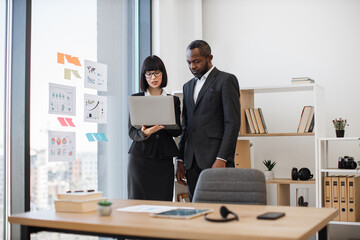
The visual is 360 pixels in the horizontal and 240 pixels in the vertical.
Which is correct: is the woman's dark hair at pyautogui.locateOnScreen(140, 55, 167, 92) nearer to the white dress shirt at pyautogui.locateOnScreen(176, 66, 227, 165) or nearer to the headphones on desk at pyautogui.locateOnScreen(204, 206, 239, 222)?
the white dress shirt at pyautogui.locateOnScreen(176, 66, 227, 165)

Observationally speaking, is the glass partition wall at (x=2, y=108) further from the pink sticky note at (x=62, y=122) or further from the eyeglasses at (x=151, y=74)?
the eyeglasses at (x=151, y=74)

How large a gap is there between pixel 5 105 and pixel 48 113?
0.38m

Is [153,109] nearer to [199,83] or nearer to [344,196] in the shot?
[199,83]

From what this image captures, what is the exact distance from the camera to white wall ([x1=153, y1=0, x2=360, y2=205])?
4.46 m

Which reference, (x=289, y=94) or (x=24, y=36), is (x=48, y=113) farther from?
(x=289, y=94)

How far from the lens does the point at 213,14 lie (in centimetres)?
511

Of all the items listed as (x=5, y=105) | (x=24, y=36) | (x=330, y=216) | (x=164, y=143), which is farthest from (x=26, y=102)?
(x=330, y=216)

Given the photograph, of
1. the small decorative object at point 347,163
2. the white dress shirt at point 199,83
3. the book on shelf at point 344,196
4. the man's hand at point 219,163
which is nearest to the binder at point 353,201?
the book on shelf at point 344,196

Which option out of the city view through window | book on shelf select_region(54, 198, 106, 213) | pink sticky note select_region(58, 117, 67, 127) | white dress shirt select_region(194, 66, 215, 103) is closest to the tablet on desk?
book on shelf select_region(54, 198, 106, 213)

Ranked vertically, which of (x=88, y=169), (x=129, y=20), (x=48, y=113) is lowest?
(x=88, y=169)

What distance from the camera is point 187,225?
1517 mm

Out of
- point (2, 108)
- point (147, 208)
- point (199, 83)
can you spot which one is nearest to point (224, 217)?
point (147, 208)

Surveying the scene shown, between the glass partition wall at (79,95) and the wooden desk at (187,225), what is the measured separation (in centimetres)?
152

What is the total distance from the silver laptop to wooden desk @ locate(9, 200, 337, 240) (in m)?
1.15
